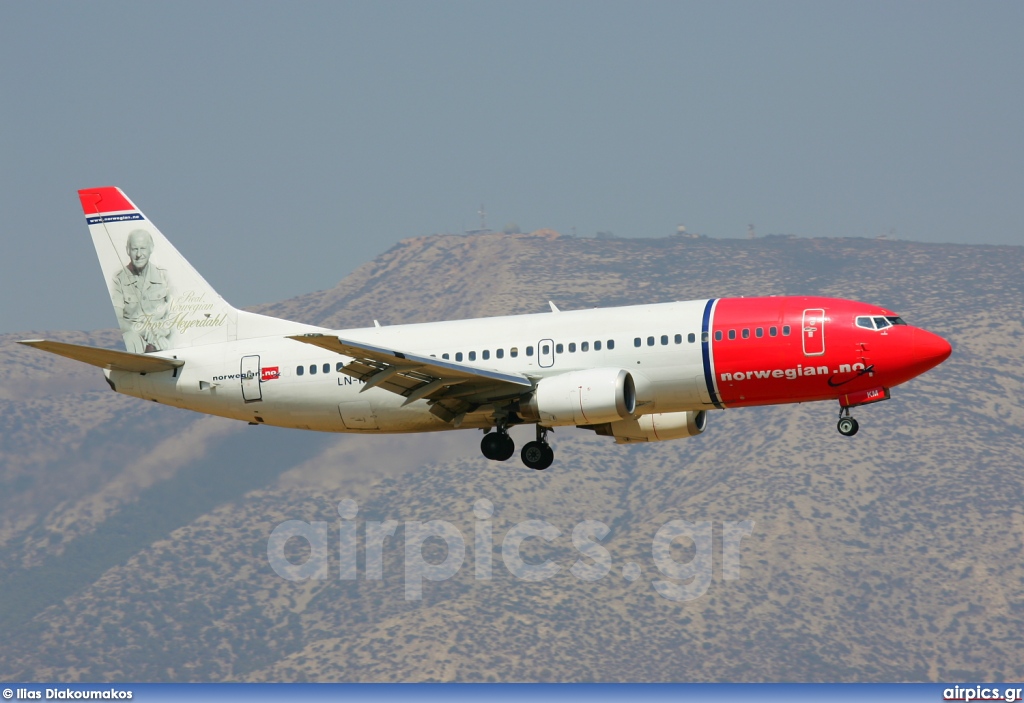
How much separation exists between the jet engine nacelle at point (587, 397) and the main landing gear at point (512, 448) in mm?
2956

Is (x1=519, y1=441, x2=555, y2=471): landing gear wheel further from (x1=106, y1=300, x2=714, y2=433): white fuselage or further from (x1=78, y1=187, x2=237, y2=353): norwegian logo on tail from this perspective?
(x1=78, y1=187, x2=237, y2=353): norwegian logo on tail

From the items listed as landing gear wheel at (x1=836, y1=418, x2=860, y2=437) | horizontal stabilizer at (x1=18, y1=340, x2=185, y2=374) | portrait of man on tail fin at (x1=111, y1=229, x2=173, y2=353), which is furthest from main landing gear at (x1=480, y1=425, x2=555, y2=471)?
portrait of man on tail fin at (x1=111, y1=229, x2=173, y2=353)

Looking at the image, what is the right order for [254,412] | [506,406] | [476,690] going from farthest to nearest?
[254,412] → [506,406] → [476,690]

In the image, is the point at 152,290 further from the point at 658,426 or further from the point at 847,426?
the point at 847,426

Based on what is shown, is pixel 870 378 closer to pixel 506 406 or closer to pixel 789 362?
pixel 789 362

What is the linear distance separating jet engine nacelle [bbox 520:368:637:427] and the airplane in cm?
5

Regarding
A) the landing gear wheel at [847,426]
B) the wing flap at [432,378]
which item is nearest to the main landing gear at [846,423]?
the landing gear wheel at [847,426]

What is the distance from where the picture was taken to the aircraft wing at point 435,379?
53906mm

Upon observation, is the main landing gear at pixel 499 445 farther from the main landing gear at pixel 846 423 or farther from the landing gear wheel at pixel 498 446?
the main landing gear at pixel 846 423

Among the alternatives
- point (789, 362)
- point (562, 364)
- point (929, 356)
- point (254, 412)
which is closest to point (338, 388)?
point (254, 412)

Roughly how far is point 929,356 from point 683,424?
32.9 feet

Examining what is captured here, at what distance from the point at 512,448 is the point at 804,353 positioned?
11441mm

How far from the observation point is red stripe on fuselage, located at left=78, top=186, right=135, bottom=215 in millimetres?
67375

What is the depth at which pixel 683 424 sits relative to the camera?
6109 cm
